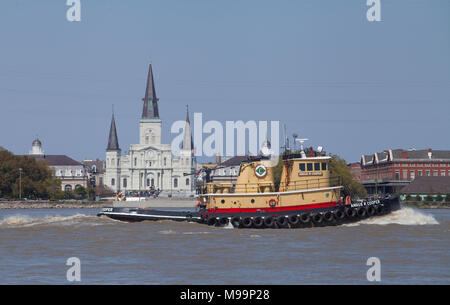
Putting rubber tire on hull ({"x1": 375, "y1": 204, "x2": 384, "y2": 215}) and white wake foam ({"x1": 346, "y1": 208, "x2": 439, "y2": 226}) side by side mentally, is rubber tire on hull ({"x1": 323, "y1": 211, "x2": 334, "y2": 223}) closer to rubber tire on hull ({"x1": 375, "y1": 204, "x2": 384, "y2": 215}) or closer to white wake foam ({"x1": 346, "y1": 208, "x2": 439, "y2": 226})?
white wake foam ({"x1": 346, "y1": 208, "x2": 439, "y2": 226})

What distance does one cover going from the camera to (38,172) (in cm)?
14850

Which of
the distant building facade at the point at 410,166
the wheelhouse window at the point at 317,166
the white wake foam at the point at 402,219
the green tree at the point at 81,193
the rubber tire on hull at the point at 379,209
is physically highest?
the distant building facade at the point at 410,166

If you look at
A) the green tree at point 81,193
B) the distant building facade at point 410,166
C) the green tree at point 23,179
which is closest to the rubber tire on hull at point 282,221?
the green tree at point 23,179

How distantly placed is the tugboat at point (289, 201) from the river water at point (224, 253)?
768mm

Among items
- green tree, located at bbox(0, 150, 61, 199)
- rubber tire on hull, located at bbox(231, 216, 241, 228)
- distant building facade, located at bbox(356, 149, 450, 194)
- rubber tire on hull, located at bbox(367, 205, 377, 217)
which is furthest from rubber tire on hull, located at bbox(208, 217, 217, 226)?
distant building facade, located at bbox(356, 149, 450, 194)

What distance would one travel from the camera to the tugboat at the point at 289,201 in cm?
4591

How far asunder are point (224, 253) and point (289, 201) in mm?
12698

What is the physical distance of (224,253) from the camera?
112 ft

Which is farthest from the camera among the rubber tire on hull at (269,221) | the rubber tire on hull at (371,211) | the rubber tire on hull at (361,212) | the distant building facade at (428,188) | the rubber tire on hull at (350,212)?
the distant building facade at (428,188)

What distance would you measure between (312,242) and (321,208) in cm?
736

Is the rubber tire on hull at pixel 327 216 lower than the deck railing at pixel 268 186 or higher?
lower

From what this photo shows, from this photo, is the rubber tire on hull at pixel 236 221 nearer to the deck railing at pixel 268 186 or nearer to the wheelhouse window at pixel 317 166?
the deck railing at pixel 268 186

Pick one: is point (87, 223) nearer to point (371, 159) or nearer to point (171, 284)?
point (171, 284)
